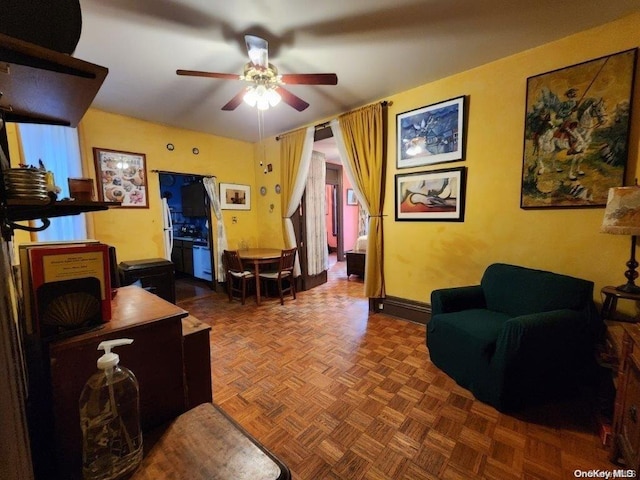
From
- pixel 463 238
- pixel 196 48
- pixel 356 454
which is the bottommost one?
pixel 356 454

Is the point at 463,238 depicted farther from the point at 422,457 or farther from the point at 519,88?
the point at 422,457

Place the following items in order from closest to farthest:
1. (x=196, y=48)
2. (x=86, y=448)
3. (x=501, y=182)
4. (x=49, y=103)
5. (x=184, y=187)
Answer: (x=86, y=448) < (x=49, y=103) < (x=196, y=48) < (x=501, y=182) < (x=184, y=187)

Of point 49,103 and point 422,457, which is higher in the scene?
point 49,103

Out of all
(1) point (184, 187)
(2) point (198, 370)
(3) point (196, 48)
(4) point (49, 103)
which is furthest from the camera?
(1) point (184, 187)

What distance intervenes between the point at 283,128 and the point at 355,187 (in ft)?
5.44

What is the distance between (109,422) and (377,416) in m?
1.58

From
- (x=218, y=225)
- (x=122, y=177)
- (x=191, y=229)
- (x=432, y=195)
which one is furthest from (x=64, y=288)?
(x=191, y=229)

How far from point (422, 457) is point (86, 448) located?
1.54m

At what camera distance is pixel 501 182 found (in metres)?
2.56

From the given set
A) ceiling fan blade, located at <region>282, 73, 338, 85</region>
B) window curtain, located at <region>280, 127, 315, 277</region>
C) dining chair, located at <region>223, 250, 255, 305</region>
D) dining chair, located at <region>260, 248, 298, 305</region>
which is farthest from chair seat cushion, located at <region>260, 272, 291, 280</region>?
ceiling fan blade, located at <region>282, 73, 338, 85</region>

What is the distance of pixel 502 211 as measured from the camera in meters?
2.57

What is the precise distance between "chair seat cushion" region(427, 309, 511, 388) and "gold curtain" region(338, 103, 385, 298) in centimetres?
122

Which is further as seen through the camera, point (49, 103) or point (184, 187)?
point (184, 187)

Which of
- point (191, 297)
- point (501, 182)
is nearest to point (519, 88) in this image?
point (501, 182)
